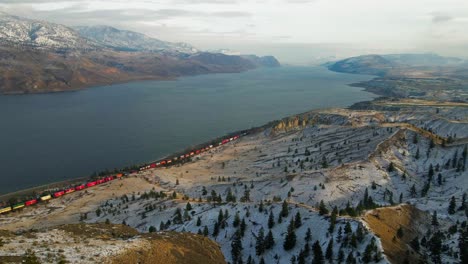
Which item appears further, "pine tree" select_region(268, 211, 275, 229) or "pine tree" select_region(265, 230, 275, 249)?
"pine tree" select_region(268, 211, 275, 229)

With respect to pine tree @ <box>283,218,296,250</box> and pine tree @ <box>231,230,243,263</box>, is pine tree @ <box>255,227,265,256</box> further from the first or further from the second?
pine tree @ <box>283,218,296,250</box>

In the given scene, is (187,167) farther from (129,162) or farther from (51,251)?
(51,251)

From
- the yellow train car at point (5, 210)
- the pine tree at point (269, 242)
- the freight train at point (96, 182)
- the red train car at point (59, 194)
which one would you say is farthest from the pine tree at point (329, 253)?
the red train car at point (59, 194)

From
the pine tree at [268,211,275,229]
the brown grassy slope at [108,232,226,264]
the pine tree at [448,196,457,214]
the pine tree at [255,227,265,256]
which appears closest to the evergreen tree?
the pine tree at [448,196,457,214]

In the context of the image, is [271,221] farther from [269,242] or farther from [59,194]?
[59,194]

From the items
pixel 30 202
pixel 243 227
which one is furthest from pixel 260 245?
pixel 30 202

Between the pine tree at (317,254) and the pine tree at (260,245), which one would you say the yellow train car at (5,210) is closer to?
the pine tree at (260,245)
